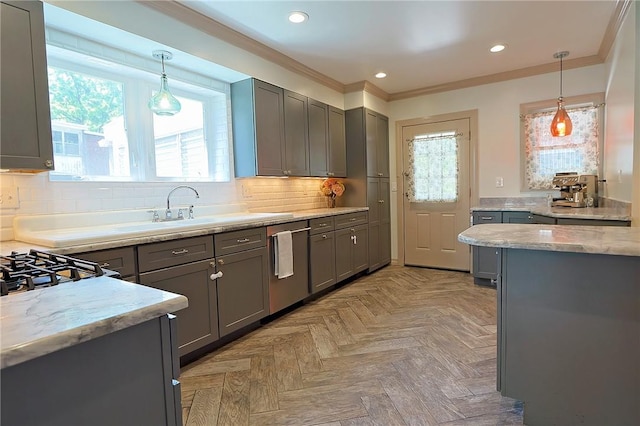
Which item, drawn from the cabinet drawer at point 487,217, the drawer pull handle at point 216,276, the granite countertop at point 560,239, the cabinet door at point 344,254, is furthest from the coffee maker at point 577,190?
the drawer pull handle at point 216,276

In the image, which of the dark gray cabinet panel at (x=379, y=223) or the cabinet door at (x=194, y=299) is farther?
the dark gray cabinet panel at (x=379, y=223)

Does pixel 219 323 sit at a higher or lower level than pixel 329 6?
lower

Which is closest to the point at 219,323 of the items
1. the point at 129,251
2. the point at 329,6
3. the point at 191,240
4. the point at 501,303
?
the point at 191,240

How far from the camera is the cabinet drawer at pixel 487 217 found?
3959 mm

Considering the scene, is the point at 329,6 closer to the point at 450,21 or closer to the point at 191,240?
the point at 450,21

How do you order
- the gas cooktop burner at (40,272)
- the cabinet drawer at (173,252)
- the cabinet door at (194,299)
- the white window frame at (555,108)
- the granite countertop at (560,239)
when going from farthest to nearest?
the white window frame at (555,108)
the cabinet door at (194,299)
the cabinet drawer at (173,252)
the granite countertop at (560,239)
the gas cooktop burner at (40,272)

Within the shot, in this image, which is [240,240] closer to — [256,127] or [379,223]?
[256,127]

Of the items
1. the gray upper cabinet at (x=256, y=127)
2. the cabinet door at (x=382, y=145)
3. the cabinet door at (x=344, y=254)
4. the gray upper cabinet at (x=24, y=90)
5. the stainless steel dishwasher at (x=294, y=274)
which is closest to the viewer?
the gray upper cabinet at (x=24, y=90)

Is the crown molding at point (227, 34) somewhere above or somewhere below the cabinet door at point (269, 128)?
above

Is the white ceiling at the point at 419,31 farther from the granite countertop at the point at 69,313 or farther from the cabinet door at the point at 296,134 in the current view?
the granite countertop at the point at 69,313

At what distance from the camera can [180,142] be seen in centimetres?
310

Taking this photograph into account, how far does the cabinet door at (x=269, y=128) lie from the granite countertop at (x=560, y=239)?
81.7 inches

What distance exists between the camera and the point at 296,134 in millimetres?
3750

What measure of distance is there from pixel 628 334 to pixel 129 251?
243 centimetres
